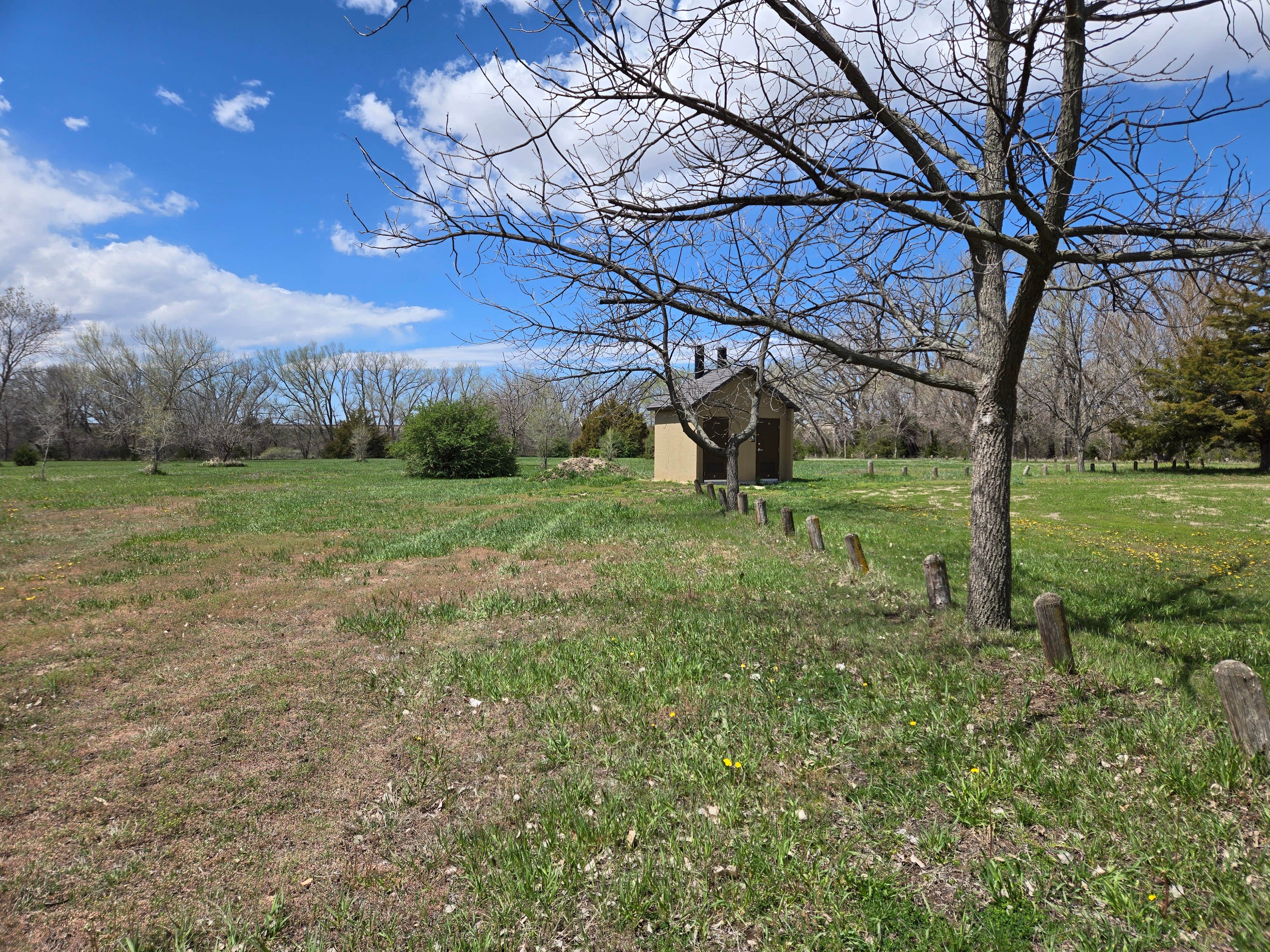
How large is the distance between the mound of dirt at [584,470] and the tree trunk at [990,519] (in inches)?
966

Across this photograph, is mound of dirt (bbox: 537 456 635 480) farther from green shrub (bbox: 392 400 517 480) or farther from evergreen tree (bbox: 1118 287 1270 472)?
evergreen tree (bbox: 1118 287 1270 472)

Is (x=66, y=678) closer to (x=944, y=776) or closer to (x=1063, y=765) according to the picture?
(x=944, y=776)

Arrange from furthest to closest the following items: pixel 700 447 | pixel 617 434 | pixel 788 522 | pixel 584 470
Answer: pixel 617 434 < pixel 584 470 < pixel 700 447 < pixel 788 522

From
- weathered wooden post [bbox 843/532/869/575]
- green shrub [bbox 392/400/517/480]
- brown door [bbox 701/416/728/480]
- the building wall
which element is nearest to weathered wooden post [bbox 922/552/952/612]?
weathered wooden post [bbox 843/532/869/575]

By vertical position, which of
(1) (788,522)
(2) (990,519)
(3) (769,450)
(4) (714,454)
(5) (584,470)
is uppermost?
(3) (769,450)

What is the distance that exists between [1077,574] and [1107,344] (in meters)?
36.0

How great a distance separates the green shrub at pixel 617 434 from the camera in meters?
47.9

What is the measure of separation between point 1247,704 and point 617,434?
4328 centimetres

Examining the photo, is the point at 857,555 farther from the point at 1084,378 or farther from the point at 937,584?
the point at 1084,378

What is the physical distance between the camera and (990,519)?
6.14 meters

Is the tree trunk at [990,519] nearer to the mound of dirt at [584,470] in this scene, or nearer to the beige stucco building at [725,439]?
the beige stucco building at [725,439]

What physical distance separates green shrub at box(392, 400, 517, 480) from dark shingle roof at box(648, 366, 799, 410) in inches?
580

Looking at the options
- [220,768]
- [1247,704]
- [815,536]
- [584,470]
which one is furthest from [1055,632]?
[584,470]

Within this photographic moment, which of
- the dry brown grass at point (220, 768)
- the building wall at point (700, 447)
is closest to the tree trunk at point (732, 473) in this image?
the building wall at point (700, 447)
